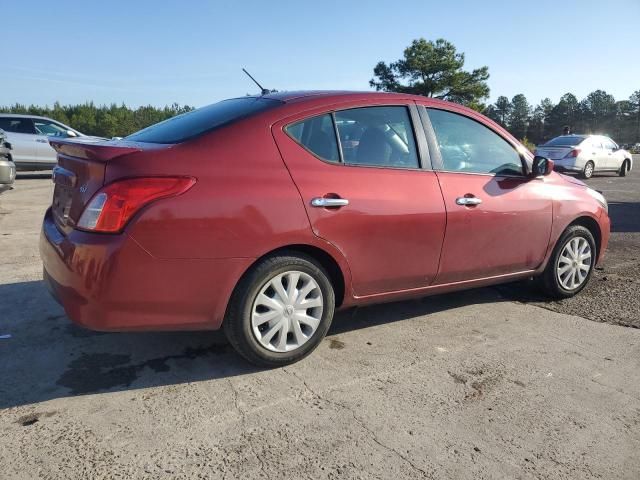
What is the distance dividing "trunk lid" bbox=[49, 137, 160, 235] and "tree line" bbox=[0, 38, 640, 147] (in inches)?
1849

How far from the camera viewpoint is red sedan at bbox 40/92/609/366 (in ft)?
8.96

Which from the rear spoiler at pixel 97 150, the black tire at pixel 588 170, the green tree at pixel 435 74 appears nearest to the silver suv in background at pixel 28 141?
the rear spoiler at pixel 97 150

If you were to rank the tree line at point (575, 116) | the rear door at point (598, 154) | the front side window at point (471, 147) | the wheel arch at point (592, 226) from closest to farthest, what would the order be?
the front side window at point (471, 147)
the wheel arch at point (592, 226)
the rear door at point (598, 154)
the tree line at point (575, 116)

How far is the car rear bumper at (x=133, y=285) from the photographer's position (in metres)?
2.68

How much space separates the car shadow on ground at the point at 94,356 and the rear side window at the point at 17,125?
1230cm

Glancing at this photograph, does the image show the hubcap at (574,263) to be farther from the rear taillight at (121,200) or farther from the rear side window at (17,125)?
the rear side window at (17,125)

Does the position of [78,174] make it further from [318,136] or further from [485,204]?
[485,204]

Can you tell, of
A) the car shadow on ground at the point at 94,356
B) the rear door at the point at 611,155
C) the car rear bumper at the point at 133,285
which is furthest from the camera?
the rear door at the point at 611,155

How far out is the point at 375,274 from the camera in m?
3.46

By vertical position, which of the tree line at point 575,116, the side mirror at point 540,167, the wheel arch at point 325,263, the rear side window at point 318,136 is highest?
the tree line at point 575,116

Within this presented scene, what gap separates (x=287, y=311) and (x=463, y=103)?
70843 mm

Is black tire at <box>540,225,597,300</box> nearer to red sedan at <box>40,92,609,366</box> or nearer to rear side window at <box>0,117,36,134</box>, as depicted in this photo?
red sedan at <box>40,92,609,366</box>

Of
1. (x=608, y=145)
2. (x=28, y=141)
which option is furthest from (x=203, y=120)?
(x=608, y=145)

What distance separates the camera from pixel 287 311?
124 inches
